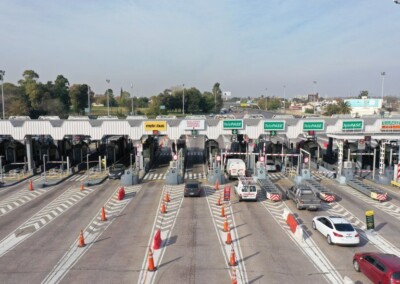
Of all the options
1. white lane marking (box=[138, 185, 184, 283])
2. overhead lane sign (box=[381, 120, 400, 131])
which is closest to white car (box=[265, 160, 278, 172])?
white lane marking (box=[138, 185, 184, 283])

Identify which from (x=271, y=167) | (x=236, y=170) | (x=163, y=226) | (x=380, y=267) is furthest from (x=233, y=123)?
(x=380, y=267)

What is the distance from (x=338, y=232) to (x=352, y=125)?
25.5 m

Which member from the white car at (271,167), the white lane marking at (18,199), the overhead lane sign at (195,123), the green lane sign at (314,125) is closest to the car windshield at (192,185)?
the overhead lane sign at (195,123)

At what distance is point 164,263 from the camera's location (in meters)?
16.5

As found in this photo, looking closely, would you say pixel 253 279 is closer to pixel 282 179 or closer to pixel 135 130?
pixel 282 179

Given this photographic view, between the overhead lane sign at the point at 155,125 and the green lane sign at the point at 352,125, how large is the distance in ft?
71.4

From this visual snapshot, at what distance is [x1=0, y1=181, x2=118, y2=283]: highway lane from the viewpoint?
15758 millimetres

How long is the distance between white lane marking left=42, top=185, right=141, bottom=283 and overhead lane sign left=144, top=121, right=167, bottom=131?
1153cm

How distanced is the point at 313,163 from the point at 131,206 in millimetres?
29138

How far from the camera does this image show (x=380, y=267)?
541 inches

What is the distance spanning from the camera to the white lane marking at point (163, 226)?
604 inches

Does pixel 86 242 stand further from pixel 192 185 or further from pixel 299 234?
pixel 299 234

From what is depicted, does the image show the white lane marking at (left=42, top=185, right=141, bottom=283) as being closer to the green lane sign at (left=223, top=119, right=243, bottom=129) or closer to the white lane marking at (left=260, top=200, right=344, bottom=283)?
the white lane marking at (left=260, top=200, right=344, bottom=283)

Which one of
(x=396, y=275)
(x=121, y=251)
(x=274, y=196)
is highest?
(x=396, y=275)
